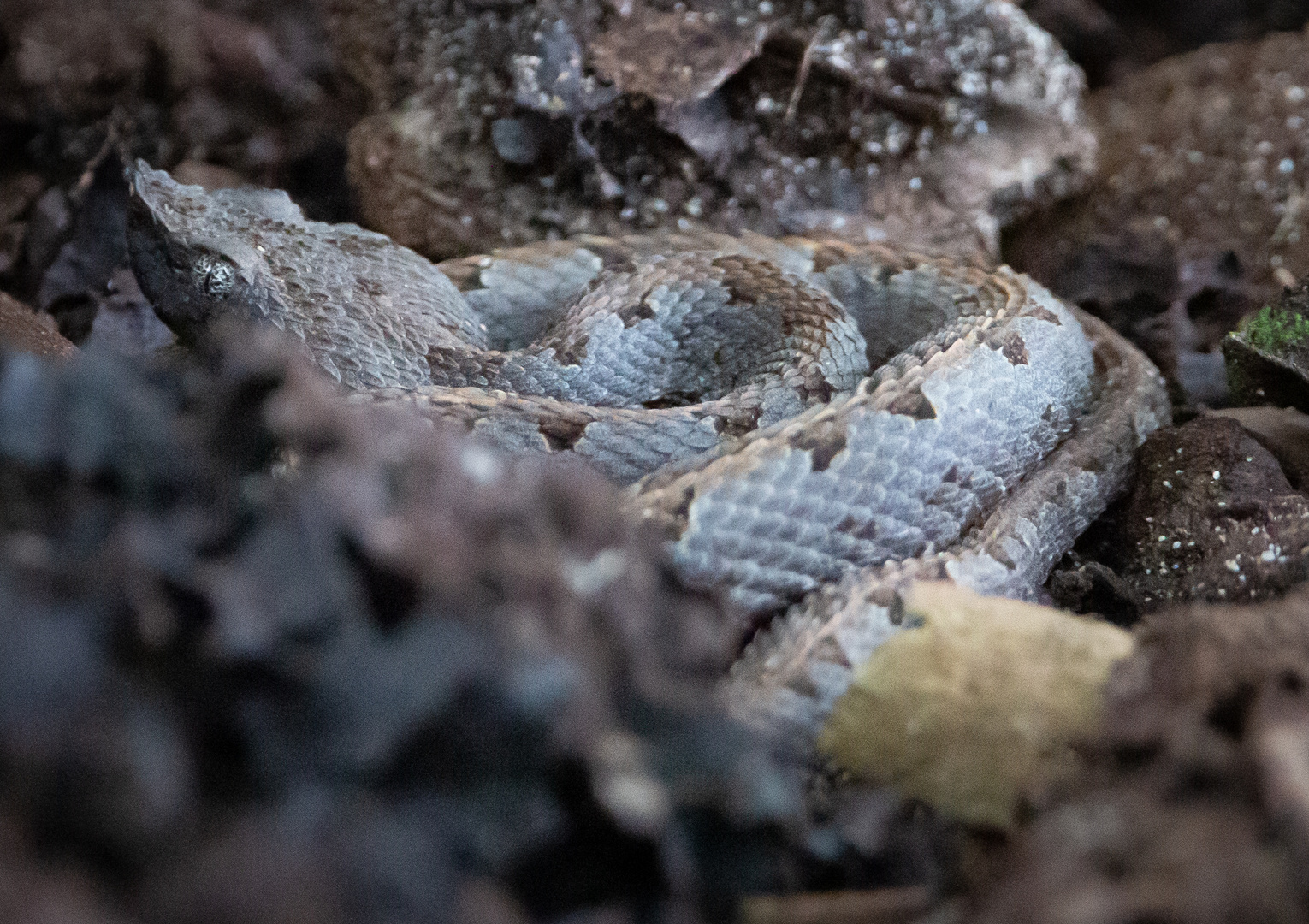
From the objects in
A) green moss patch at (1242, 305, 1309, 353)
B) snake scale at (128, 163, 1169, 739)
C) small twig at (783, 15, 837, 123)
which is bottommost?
snake scale at (128, 163, 1169, 739)

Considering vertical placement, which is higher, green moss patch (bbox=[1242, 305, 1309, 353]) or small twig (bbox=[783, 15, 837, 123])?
small twig (bbox=[783, 15, 837, 123])

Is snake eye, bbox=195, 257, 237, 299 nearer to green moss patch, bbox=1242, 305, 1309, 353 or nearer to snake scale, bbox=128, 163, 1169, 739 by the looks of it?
snake scale, bbox=128, 163, 1169, 739

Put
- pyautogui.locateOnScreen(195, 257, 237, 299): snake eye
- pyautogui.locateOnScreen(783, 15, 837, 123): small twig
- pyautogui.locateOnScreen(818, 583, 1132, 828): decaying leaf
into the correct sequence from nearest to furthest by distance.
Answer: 1. pyautogui.locateOnScreen(818, 583, 1132, 828): decaying leaf
2. pyautogui.locateOnScreen(195, 257, 237, 299): snake eye
3. pyautogui.locateOnScreen(783, 15, 837, 123): small twig

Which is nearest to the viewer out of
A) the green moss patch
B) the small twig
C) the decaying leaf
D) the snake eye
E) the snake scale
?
the decaying leaf

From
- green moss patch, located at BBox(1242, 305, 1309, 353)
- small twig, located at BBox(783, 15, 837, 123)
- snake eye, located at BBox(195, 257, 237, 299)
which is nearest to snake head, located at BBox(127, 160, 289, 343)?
snake eye, located at BBox(195, 257, 237, 299)

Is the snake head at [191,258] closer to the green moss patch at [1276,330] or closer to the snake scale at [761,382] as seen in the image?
the snake scale at [761,382]

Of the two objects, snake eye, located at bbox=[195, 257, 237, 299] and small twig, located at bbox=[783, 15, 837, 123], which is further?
small twig, located at bbox=[783, 15, 837, 123]

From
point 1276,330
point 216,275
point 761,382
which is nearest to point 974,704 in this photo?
point 761,382

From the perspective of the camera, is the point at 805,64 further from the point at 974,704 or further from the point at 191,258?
the point at 974,704

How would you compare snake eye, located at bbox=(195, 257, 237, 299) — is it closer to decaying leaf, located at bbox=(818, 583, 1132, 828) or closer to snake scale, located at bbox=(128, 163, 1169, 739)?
snake scale, located at bbox=(128, 163, 1169, 739)
